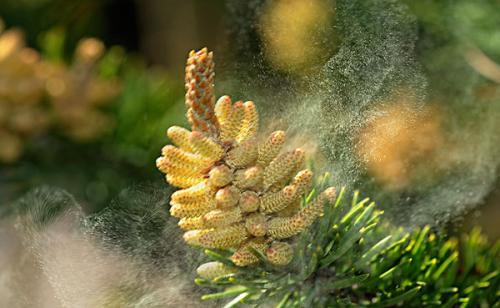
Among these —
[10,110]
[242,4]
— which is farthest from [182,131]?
[10,110]

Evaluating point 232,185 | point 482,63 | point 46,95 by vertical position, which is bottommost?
point 232,185

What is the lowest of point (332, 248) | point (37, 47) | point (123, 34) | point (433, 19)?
point (332, 248)

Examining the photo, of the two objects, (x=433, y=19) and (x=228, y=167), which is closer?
(x=228, y=167)

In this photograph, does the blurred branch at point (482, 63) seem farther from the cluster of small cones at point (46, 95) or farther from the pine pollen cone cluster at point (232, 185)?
the cluster of small cones at point (46, 95)

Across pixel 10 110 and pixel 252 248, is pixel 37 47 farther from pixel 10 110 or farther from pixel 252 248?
pixel 252 248

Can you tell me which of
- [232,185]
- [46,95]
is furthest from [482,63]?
[46,95]

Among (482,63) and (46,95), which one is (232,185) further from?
(46,95)
